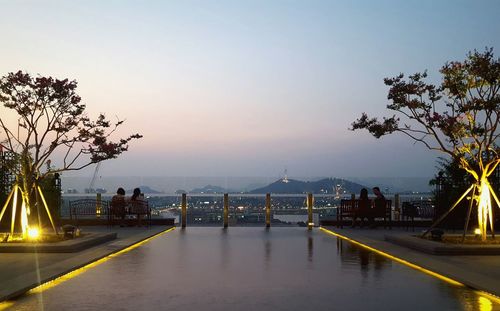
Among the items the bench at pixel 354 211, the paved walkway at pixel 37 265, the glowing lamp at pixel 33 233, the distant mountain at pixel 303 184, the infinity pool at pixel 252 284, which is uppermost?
the distant mountain at pixel 303 184

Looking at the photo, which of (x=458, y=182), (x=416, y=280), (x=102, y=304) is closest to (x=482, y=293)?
(x=416, y=280)

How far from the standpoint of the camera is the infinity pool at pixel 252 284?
9141mm

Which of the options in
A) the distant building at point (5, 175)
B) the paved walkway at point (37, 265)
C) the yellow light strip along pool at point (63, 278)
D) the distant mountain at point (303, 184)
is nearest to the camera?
the yellow light strip along pool at point (63, 278)

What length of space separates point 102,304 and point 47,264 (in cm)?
482

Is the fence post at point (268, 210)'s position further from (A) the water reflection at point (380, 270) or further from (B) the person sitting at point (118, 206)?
(A) the water reflection at point (380, 270)

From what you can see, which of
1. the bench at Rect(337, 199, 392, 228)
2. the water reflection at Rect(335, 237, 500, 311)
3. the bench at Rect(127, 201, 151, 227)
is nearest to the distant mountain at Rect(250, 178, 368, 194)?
the bench at Rect(337, 199, 392, 228)

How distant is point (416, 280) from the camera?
456 inches

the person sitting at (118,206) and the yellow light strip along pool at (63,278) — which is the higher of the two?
the person sitting at (118,206)

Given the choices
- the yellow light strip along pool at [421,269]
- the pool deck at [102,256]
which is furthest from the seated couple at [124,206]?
the yellow light strip along pool at [421,269]

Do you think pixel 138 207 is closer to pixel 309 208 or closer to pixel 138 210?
pixel 138 210

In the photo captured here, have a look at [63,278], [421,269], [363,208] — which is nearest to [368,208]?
[363,208]

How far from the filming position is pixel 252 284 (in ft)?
36.2

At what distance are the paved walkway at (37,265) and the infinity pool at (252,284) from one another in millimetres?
347

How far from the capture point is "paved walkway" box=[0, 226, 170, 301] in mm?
10414
